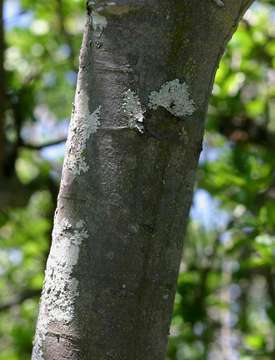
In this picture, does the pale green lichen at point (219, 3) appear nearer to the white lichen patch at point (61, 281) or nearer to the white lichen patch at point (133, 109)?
the white lichen patch at point (133, 109)

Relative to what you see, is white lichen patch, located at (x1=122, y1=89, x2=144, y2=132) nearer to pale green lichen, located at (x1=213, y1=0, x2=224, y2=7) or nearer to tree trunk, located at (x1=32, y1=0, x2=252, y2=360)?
tree trunk, located at (x1=32, y1=0, x2=252, y2=360)

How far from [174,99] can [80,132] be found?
13cm

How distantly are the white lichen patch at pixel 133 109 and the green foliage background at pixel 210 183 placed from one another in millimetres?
1374

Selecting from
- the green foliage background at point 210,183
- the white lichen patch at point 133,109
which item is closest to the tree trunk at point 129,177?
the white lichen patch at point 133,109

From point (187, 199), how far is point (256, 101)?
2.23 m

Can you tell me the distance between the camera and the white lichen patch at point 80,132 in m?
0.94

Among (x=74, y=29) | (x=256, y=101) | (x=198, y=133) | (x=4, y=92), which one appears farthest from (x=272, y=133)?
(x=198, y=133)

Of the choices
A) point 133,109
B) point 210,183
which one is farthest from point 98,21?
point 210,183

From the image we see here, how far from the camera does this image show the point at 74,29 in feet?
13.4

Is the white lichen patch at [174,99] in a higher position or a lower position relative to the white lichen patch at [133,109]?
higher

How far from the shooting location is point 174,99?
92cm

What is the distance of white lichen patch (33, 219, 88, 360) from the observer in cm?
93

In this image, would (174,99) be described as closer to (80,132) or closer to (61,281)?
(80,132)

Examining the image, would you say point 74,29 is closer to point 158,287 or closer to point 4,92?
point 4,92
